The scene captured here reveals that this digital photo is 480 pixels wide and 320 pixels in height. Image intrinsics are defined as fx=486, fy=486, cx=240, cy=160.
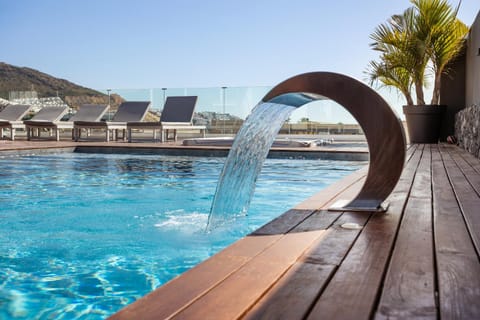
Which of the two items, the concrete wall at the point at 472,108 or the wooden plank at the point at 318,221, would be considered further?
the concrete wall at the point at 472,108

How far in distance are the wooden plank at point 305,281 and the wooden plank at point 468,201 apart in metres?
0.48

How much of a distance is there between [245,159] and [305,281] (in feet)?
6.45

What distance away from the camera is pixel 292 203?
5117 mm

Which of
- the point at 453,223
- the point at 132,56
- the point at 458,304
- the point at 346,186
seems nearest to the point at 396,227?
the point at 453,223

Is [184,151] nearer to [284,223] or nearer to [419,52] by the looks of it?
[419,52]

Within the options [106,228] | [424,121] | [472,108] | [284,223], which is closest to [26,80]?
[424,121]

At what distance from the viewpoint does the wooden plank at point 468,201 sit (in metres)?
2.03

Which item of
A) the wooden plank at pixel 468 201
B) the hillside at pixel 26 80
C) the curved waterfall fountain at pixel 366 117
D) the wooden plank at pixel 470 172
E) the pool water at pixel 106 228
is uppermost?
the hillside at pixel 26 80

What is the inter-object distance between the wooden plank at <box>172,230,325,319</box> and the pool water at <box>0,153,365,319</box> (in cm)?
87

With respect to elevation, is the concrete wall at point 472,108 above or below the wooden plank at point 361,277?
above

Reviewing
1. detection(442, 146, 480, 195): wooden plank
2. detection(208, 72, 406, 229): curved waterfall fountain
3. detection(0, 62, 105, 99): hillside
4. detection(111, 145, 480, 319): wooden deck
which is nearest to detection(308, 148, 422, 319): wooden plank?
detection(111, 145, 480, 319): wooden deck

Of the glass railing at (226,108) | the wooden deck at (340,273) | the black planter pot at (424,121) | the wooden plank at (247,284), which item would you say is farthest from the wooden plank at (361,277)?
the glass railing at (226,108)

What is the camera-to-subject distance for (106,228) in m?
3.79

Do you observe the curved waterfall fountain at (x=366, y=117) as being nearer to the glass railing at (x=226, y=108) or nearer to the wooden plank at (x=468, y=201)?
the wooden plank at (x=468, y=201)
